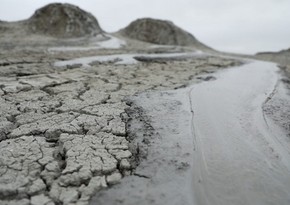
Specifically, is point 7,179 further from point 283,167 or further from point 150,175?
point 283,167

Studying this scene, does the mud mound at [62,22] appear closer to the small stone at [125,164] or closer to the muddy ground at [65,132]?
the muddy ground at [65,132]

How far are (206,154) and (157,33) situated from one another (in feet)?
57.7

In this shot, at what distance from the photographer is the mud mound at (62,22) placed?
46.7 feet

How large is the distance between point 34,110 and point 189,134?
1.29m

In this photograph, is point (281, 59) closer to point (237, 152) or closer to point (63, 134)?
point (237, 152)

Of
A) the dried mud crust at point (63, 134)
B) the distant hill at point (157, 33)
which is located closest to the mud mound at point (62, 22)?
the distant hill at point (157, 33)

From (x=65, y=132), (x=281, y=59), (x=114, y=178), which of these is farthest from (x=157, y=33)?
(x=114, y=178)

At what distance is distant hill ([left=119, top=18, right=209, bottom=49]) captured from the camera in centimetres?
1830

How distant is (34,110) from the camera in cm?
243

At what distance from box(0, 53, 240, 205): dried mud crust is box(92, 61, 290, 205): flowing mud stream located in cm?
13

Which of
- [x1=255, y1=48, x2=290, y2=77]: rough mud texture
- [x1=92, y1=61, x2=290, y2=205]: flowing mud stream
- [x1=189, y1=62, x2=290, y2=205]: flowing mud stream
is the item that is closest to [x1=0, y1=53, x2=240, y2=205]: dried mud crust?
[x1=92, y1=61, x2=290, y2=205]: flowing mud stream

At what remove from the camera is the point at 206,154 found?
183 cm

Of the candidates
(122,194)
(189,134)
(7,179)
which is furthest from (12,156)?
(189,134)

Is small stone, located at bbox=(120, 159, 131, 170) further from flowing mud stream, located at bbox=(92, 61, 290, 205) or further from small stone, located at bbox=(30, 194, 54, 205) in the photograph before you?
small stone, located at bbox=(30, 194, 54, 205)
